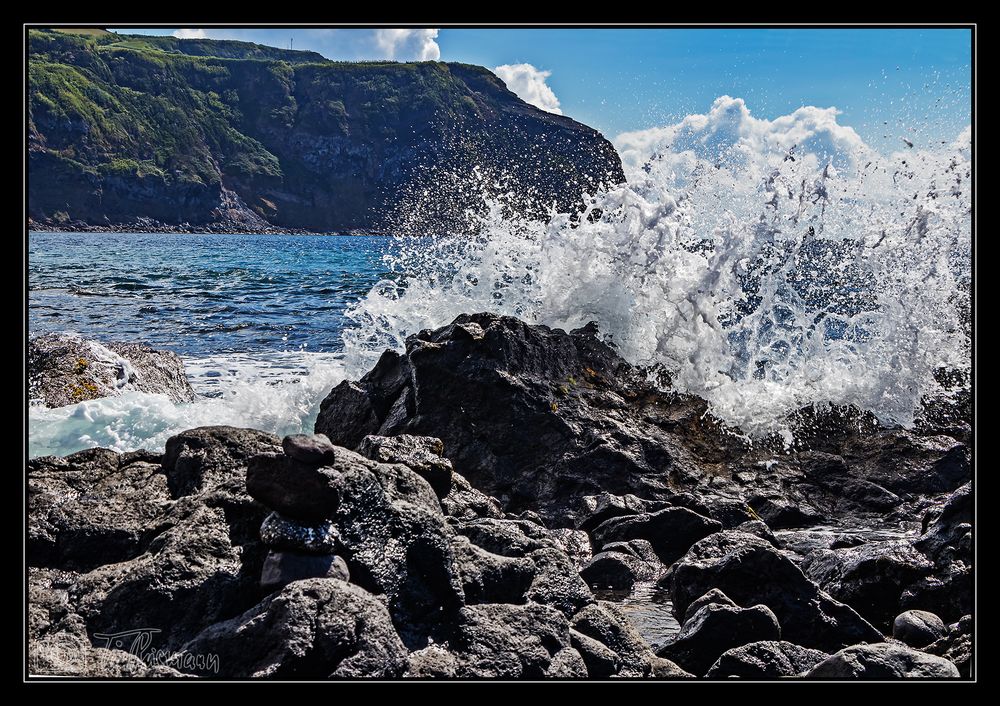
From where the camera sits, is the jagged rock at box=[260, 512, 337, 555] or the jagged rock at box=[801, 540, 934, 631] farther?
the jagged rock at box=[801, 540, 934, 631]

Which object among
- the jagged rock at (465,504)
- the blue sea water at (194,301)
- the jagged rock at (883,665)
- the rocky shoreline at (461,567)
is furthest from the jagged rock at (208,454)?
the blue sea water at (194,301)

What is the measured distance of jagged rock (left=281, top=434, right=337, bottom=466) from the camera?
4.23 meters

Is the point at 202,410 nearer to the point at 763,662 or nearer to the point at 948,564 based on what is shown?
the point at 763,662

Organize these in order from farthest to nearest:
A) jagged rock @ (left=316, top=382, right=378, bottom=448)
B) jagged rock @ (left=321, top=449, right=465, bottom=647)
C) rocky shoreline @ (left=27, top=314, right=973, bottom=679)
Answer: jagged rock @ (left=316, top=382, right=378, bottom=448)
jagged rock @ (left=321, top=449, right=465, bottom=647)
rocky shoreline @ (left=27, top=314, right=973, bottom=679)

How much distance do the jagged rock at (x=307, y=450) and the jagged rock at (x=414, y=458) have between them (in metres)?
1.18

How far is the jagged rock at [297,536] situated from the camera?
4.18 metres

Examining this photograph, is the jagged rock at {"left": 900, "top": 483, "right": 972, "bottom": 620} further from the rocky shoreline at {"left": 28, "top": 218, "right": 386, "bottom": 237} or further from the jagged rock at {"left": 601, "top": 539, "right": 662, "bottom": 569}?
the rocky shoreline at {"left": 28, "top": 218, "right": 386, "bottom": 237}

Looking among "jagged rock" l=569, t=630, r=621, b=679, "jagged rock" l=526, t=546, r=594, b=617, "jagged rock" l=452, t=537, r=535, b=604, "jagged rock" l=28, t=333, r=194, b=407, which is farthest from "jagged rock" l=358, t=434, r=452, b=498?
"jagged rock" l=28, t=333, r=194, b=407

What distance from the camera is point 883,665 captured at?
3959mm

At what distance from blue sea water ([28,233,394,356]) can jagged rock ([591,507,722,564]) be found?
31.2 ft

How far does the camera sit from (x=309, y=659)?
11.8 feet

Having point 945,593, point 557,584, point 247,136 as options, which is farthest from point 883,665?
point 247,136

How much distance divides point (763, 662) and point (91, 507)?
3630 mm
